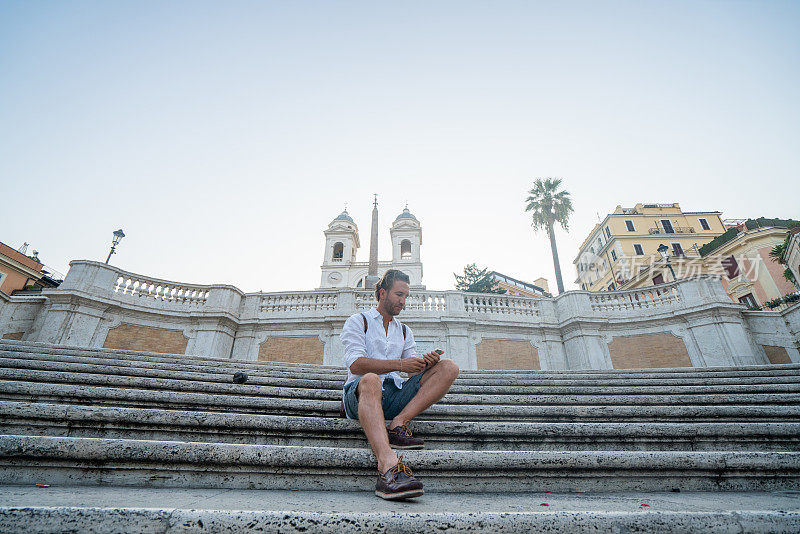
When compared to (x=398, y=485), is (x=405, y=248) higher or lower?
higher

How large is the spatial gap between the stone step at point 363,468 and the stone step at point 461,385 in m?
2.28

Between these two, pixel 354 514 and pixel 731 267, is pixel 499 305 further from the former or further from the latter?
pixel 731 267

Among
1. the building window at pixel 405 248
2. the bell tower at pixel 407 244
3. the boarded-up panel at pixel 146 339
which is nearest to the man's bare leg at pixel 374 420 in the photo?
the boarded-up panel at pixel 146 339

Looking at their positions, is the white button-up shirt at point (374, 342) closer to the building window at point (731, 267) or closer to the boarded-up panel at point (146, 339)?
the boarded-up panel at point (146, 339)

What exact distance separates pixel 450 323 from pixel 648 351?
623cm

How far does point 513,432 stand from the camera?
2959mm

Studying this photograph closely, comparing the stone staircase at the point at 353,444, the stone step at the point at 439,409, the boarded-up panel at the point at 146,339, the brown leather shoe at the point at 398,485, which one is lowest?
the brown leather shoe at the point at 398,485

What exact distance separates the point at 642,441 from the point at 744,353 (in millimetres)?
10656

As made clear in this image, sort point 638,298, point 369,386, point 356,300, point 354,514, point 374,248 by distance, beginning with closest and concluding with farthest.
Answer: point 354,514 < point 369,386 < point 356,300 < point 638,298 < point 374,248

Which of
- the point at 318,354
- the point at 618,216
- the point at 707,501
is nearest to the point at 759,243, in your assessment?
the point at 618,216

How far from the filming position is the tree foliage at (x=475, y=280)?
33.5 m

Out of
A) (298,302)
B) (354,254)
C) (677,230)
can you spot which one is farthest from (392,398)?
(677,230)

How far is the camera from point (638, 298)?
12617mm

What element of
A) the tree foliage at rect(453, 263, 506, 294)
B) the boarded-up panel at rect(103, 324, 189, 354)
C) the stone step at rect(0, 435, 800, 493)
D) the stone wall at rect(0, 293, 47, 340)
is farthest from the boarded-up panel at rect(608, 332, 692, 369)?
the tree foliage at rect(453, 263, 506, 294)
